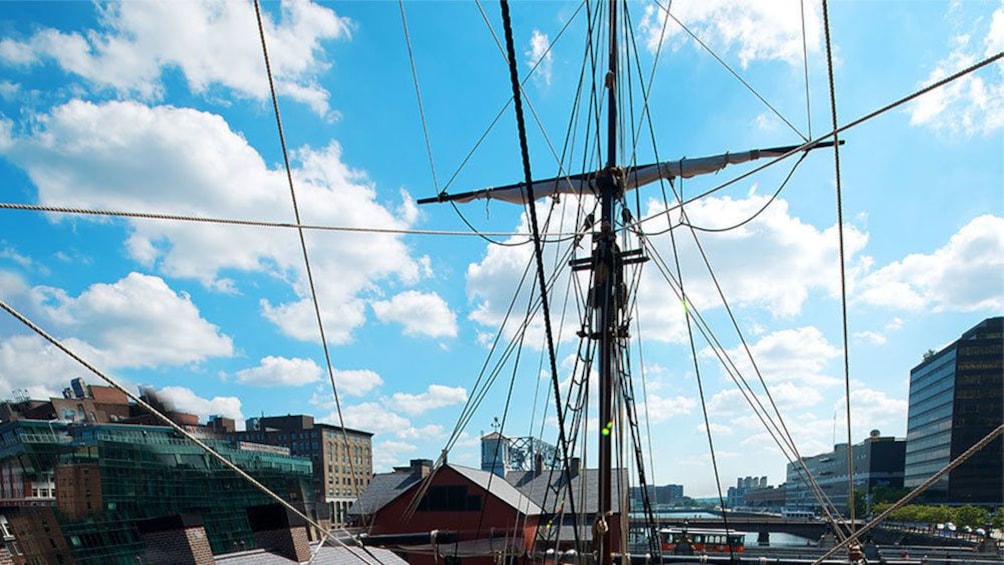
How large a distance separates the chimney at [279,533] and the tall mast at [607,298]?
9.05 metres

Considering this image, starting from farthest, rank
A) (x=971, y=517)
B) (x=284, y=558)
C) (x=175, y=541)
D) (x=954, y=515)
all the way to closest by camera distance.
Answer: (x=954, y=515), (x=971, y=517), (x=284, y=558), (x=175, y=541)

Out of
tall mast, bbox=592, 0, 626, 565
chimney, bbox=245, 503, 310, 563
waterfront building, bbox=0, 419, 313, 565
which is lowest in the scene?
waterfront building, bbox=0, 419, 313, 565

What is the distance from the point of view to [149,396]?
91.0 feet

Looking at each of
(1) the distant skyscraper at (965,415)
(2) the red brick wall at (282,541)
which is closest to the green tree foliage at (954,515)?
(1) the distant skyscraper at (965,415)

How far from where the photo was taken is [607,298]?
971 cm

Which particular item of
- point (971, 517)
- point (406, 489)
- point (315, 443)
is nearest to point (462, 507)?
point (406, 489)

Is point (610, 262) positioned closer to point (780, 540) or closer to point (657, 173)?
point (657, 173)

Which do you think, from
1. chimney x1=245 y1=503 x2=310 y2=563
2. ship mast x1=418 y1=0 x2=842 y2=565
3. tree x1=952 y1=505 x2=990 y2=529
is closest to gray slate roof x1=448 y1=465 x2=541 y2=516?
chimney x1=245 y1=503 x2=310 y2=563

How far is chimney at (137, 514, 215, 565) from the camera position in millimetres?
11837

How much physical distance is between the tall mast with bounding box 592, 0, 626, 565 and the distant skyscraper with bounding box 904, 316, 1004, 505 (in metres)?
88.4

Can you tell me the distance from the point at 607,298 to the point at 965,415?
9687 centimetres

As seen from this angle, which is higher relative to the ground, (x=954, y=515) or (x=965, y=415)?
(x=965, y=415)

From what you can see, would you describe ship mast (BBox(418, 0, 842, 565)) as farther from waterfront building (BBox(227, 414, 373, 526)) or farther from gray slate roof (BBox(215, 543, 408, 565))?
→ waterfront building (BBox(227, 414, 373, 526))

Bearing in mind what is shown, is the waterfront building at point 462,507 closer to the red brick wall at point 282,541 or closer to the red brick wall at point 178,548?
the red brick wall at point 282,541
